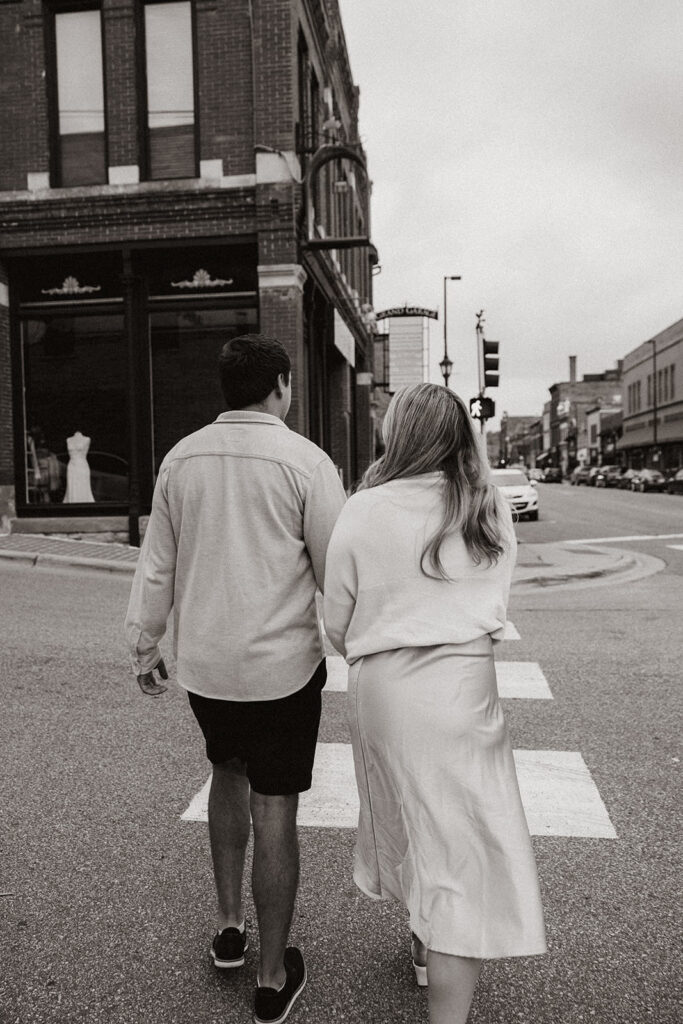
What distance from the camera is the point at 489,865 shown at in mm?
2262

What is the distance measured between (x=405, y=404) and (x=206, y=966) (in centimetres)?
190

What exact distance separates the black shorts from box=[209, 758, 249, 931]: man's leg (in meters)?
0.16

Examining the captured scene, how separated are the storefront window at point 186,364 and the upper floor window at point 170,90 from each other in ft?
7.38

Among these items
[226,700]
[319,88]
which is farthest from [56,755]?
[319,88]

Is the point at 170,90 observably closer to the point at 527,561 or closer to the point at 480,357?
the point at 480,357

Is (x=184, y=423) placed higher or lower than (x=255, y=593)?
higher

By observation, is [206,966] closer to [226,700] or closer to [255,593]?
[226,700]

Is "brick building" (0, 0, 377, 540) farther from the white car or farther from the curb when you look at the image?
the white car

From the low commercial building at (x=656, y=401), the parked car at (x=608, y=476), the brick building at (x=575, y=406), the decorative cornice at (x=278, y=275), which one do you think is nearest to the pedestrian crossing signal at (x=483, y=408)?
the decorative cornice at (x=278, y=275)

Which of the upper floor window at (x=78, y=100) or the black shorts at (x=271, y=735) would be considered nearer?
the black shorts at (x=271, y=735)

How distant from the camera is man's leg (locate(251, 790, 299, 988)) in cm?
258

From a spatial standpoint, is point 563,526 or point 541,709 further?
point 563,526

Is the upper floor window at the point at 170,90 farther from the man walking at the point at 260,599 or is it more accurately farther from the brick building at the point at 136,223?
the man walking at the point at 260,599

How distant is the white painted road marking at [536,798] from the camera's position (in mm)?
3955
